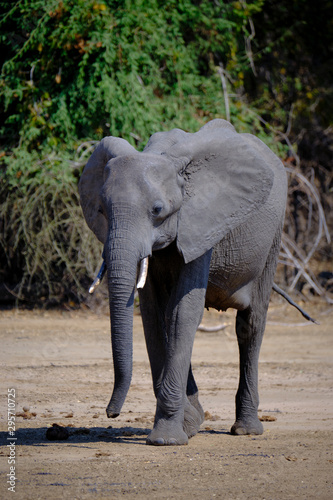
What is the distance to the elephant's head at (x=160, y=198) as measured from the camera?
15.3ft

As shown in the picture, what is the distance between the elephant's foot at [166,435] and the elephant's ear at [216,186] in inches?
44.3

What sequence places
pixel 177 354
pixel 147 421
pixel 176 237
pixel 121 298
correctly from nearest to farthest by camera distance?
pixel 121 298 < pixel 176 237 < pixel 177 354 < pixel 147 421

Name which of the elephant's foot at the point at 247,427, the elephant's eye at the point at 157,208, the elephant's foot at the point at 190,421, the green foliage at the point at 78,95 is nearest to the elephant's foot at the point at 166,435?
the elephant's foot at the point at 190,421

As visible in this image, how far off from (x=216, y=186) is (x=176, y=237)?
0.55 m

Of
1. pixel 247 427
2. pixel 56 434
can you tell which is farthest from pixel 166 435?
pixel 247 427

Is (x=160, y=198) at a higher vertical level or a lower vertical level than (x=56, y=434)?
higher

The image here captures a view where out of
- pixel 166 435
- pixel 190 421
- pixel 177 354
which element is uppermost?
pixel 177 354

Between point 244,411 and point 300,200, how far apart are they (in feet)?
29.1

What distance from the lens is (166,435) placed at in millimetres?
5215

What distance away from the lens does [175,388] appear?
5.23 m

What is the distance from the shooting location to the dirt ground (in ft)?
13.9

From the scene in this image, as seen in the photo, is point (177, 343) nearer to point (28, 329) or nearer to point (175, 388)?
point (175, 388)

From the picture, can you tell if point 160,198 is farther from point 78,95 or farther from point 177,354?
point 78,95

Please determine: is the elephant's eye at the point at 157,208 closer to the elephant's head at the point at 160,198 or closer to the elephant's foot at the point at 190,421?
the elephant's head at the point at 160,198
